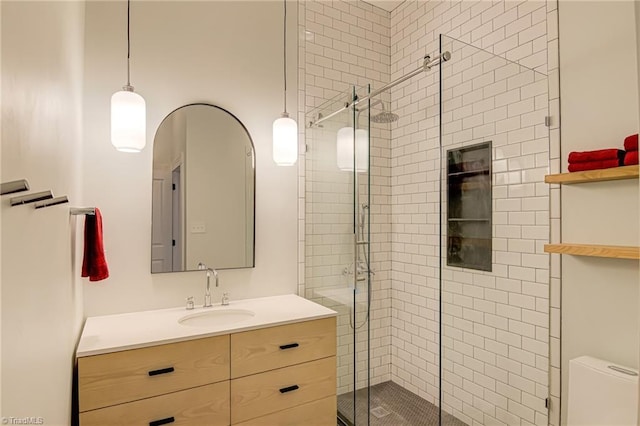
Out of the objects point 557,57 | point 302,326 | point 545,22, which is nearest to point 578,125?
point 557,57

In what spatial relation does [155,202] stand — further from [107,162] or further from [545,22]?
[545,22]

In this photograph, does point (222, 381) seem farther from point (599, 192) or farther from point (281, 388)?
point (599, 192)

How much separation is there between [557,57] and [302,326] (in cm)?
211

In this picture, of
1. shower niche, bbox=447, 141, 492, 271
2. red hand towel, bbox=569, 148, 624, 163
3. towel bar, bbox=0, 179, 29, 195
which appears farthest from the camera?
shower niche, bbox=447, 141, 492, 271

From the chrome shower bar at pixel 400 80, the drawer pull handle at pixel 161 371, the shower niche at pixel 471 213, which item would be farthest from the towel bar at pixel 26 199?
the shower niche at pixel 471 213

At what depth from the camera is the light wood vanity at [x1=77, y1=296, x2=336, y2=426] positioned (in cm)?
164

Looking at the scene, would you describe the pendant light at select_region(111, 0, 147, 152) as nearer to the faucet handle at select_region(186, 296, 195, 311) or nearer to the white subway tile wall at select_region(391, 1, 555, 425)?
the faucet handle at select_region(186, 296, 195, 311)

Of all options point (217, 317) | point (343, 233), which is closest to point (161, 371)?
point (217, 317)

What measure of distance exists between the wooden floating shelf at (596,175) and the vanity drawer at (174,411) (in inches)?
79.6

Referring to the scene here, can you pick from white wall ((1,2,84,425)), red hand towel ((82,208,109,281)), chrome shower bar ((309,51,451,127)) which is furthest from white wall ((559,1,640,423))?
red hand towel ((82,208,109,281))

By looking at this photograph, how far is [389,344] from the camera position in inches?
124

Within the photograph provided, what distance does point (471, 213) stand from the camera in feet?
7.57

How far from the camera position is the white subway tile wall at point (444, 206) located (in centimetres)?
214

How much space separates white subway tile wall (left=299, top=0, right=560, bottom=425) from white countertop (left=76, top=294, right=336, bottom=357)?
0.44 metres
